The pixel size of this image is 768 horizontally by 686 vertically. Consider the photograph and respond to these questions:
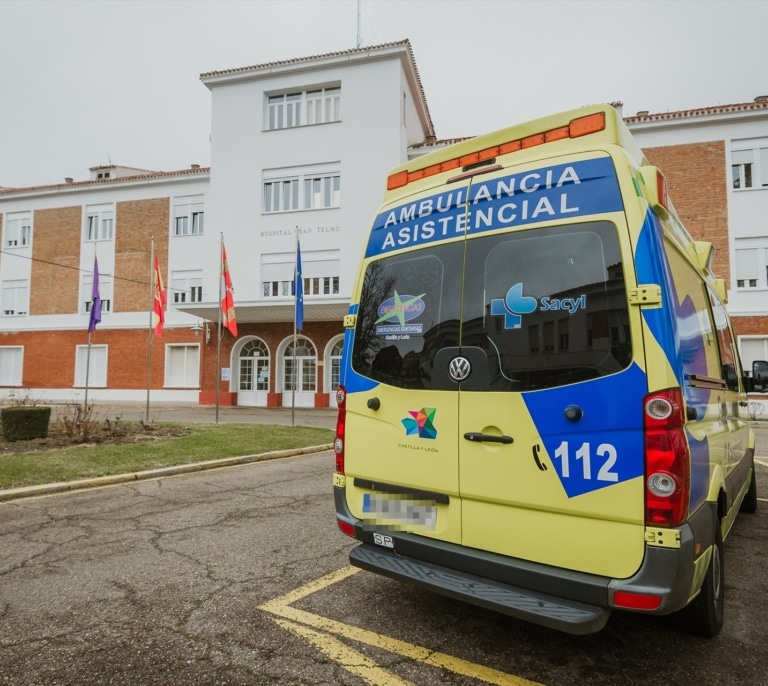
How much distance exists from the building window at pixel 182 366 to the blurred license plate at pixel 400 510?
24662 mm

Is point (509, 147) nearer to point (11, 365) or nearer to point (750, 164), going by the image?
point (750, 164)

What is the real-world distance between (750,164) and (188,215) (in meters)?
25.3

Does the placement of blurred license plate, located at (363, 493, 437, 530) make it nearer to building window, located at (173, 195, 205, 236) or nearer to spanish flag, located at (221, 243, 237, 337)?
spanish flag, located at (221, 243, 237, 337)

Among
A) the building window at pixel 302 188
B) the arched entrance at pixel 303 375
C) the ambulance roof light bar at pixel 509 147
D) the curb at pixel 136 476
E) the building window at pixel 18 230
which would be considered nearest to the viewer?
the ambulance roof light bar at pixel 509 147

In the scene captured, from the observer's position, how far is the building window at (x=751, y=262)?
20.5m

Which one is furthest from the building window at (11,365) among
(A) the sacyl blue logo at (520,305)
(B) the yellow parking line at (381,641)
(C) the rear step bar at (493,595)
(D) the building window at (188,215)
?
(A) the sacyl blue logo at (520,305)

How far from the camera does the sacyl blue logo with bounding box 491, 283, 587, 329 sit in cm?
261

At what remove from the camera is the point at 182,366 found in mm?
26594

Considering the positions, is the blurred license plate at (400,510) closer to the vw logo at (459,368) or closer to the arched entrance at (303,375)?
the vw logo at (459,368)

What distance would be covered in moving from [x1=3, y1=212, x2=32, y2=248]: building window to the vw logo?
34.7 meters

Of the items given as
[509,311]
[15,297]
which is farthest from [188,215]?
[509,311]

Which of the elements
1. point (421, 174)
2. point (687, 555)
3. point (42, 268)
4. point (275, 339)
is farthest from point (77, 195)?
point (687, 555)

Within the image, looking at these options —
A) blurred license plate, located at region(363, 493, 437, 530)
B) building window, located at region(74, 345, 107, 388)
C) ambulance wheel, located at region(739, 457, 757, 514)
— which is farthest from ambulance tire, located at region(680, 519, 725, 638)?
building window, located at region(74, 345, 107, 388)

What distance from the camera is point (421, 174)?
359 cm
